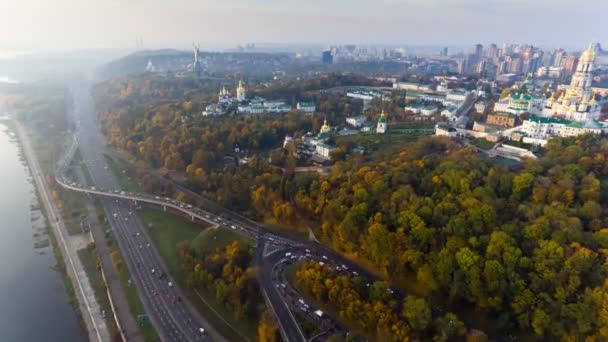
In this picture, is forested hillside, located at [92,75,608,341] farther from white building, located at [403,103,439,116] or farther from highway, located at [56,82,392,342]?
white building, located at [403,103,439,116]

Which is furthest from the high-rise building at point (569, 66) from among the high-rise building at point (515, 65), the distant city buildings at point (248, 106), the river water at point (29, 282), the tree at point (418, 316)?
the river water at point (29, 282)

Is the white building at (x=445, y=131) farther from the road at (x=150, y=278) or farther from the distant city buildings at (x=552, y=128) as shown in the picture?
the road at (x=150, y=278)

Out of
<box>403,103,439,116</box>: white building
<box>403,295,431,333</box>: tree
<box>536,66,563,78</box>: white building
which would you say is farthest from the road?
<box>536,66,563,78</box>: white building

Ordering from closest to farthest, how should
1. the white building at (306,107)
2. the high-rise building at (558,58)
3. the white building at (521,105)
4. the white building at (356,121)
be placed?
the white building at (521,105) < the white building at (356,121) < the white building at (306,107) < the high-rise building at (558,58)

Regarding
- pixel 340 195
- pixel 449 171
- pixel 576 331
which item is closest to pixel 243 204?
pixel 340 195

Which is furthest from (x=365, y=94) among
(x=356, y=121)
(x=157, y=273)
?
(x=157, y=273)

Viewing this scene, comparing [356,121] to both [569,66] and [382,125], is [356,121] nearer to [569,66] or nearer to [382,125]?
[382,125]
